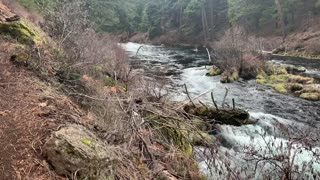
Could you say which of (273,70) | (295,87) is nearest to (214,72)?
(273,70)

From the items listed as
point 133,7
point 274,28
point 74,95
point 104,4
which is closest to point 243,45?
point 74,95

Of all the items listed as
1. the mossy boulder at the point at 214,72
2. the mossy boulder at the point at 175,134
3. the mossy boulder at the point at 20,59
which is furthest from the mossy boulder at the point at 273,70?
the mossy boulder at the point at 20,59

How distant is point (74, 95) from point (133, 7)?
64.0 metres

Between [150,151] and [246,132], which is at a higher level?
[150,151]

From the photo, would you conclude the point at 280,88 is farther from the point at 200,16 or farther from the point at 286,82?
the point at 200,16

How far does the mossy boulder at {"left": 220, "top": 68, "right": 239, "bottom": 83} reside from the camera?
19.6m

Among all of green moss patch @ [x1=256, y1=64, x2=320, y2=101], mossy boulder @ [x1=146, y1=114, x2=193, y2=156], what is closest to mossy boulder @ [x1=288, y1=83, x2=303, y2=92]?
green moss patch @ [x1=256, y1=64, x2=320, y2=101]

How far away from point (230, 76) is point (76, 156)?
17.5m

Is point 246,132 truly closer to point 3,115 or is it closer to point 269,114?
point 269,114

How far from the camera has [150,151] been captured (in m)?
5.03

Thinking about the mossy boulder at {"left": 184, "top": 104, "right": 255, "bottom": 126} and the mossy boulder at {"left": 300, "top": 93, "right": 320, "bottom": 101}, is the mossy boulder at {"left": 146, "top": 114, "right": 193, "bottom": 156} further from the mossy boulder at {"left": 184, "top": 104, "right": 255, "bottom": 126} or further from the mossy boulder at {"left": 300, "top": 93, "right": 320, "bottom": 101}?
the mossy boulder at {"left": 300, "top": 93, "right": 320, "bottom": 101}

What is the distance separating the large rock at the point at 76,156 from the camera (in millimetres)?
3658

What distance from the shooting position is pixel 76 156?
3.72m

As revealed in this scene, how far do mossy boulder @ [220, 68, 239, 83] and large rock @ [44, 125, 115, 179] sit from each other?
16153 millimetres
